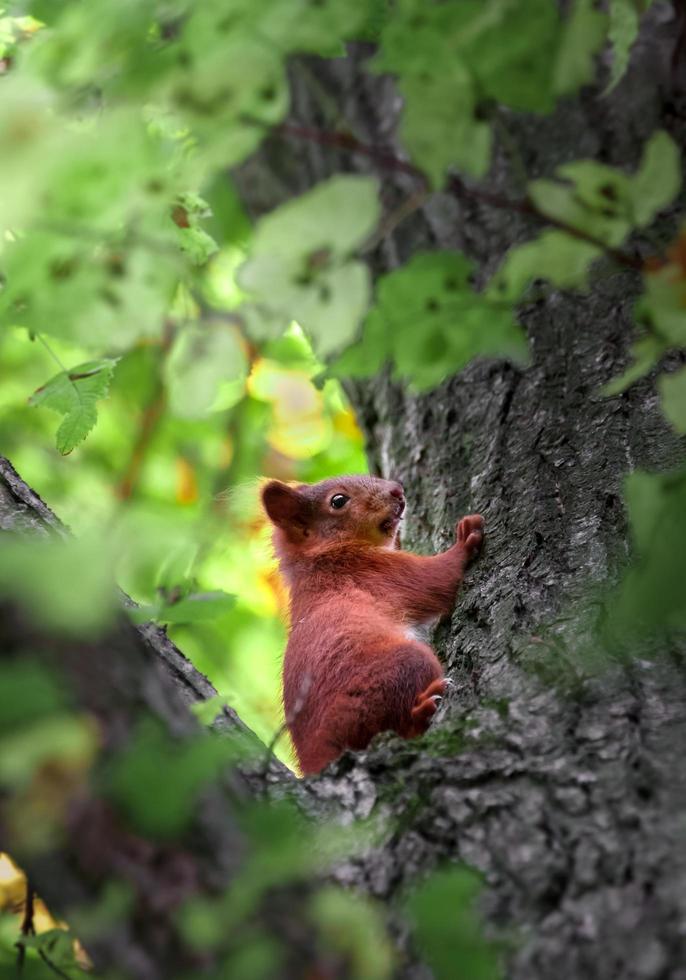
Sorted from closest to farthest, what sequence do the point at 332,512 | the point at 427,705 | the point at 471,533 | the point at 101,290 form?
the point at 101,290, the point at 427,705, the point at 471,533, the point at 332,512

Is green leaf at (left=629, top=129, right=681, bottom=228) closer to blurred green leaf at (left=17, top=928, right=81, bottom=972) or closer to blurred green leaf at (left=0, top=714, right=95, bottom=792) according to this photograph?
blurred green leaf at (left=0, top=714, right=95, bottom=792)

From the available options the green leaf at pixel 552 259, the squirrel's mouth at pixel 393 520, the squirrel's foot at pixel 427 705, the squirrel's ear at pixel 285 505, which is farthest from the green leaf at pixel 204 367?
the squirrel's ear at pixel 285 505

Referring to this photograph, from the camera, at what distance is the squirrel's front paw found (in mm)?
2826

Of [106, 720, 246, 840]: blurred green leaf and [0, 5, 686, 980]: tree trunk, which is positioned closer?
[106, 720, 246, 840]: blurred green leaf

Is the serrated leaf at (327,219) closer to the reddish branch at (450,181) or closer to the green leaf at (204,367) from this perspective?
the reddish branch at (450,181)

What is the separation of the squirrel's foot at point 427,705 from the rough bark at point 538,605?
10 cm

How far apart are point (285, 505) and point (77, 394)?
2250mm

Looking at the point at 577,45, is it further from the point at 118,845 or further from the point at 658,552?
the point at 118,845

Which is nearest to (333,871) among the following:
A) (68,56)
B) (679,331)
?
(679,331)

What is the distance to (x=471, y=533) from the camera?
9.33 ft

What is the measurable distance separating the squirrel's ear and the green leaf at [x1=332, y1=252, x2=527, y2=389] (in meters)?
2.78

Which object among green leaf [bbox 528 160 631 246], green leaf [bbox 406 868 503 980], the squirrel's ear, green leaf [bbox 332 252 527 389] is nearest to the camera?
green leaf [bbox 406 868 503 980]

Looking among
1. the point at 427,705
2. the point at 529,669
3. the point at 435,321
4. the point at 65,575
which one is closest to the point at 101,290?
the point at 435,321

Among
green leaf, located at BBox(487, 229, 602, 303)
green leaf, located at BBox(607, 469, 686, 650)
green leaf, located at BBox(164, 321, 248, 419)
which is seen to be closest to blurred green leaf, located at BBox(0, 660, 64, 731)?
green leaf, located at BBox(164, 321, 248, 419)
